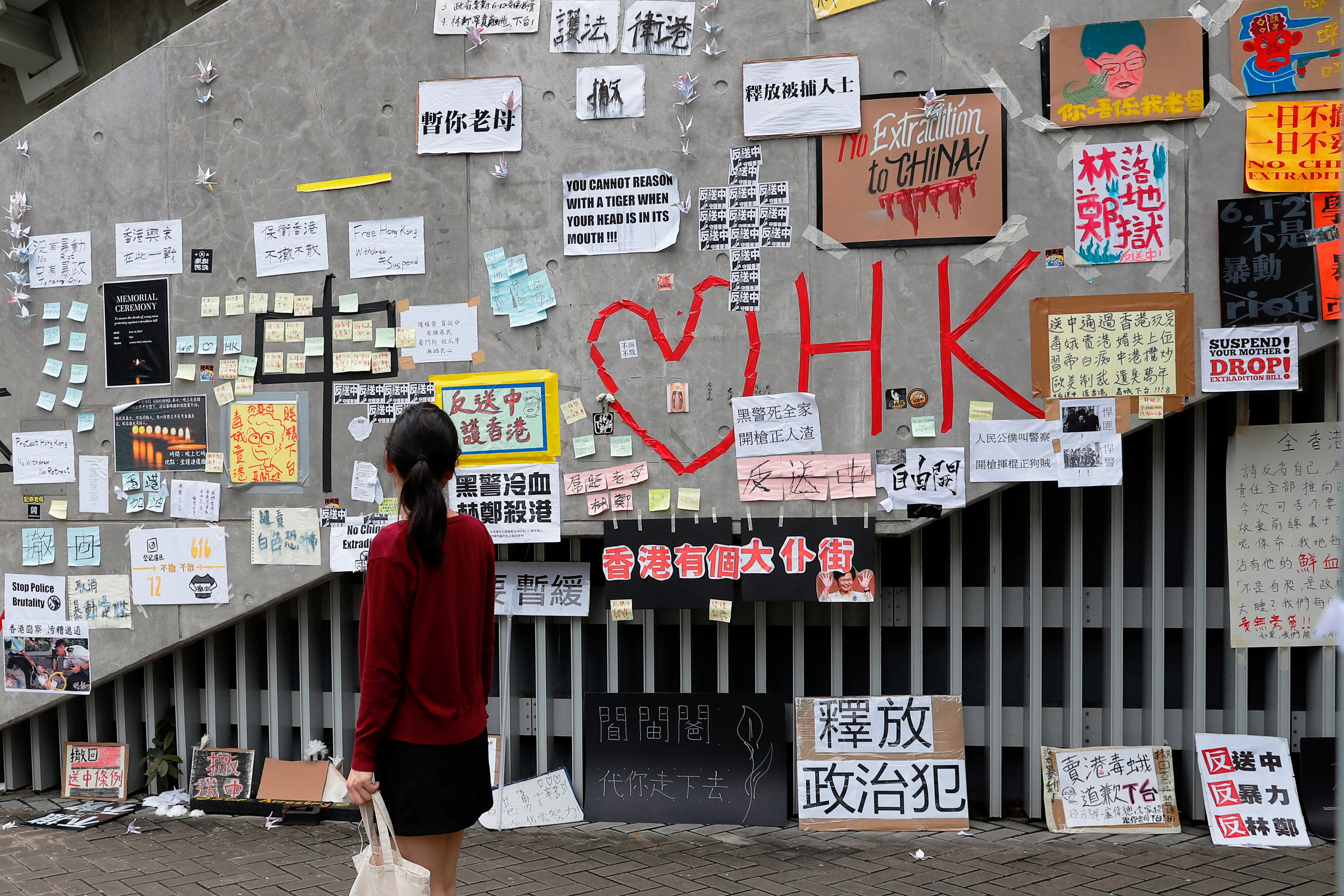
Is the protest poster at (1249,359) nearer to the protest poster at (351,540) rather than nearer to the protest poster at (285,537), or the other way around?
the protest poster at (351,540)

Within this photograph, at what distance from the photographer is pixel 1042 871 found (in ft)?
15.0

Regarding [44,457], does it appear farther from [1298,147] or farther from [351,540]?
[1298,147]

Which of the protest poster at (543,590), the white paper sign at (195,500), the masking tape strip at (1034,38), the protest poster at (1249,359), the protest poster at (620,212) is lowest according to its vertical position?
the protest poster at (543,590)

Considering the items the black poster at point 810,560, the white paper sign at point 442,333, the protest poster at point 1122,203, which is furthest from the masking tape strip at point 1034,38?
the white paper sign at point 442,333

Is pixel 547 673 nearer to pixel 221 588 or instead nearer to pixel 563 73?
pixel 221 588

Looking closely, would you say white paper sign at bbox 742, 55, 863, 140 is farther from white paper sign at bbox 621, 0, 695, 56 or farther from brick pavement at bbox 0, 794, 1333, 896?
brick pavement at bbox 0, 794, 1333, 896

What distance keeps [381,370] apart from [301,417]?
0.50 meters

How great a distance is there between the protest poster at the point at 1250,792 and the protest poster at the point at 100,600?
5490 mm

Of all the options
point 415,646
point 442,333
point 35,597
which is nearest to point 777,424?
point 442,333

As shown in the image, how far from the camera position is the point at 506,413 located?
17.5ft

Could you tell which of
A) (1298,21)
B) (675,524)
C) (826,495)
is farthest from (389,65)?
(1298,21)

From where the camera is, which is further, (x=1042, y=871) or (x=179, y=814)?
(x=179, y=814)

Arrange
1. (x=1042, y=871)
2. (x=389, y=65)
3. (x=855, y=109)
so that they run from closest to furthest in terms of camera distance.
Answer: (x=1042, y=871), (x=855, y=109), (x=389, y=65)

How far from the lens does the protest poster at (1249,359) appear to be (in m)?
4.70
